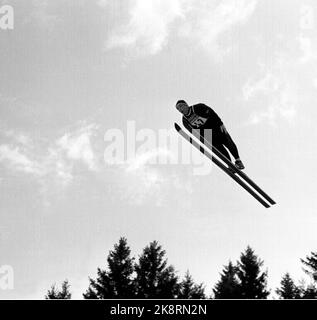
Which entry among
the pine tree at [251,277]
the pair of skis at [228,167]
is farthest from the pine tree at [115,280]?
the pair of skis at [228,167]

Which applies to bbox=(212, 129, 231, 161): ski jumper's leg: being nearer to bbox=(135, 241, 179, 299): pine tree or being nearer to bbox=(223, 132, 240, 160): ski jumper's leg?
bbox=(223, 132, 240, 160): ski jumper's leg

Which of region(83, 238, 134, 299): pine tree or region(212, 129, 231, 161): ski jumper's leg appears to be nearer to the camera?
region(212, 129, 231, 161): ski jumper's leg

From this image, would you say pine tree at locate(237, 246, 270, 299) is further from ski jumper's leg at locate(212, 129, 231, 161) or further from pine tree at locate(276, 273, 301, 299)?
ski jumper's leg at locate(212, 129, 231, 161)

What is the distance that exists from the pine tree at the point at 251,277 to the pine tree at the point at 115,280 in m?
8.48

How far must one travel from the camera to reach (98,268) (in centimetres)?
3061

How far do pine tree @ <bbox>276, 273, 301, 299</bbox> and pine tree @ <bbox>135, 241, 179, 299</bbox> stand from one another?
32.1 feet

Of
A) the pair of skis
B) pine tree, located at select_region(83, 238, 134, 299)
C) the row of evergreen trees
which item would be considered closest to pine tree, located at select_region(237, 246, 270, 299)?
the row of evergreen trees

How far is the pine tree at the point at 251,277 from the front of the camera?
96.6 ft

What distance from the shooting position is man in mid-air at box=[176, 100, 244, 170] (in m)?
10.3

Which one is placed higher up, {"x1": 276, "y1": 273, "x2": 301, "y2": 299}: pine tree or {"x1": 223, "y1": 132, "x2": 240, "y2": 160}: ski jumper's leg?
{"x1": 223, "y1": 132, "x2": 240, "y2": 160}: ski jumper's leg
